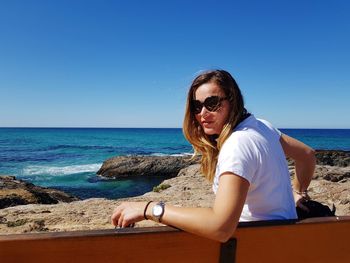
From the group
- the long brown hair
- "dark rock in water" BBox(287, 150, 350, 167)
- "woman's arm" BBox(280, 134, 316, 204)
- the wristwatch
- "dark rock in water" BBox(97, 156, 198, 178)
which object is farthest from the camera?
"dark rock in water" BBox(97, 156, 198, 178)

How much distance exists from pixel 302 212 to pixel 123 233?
1.29 meters

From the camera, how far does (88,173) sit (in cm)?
2992

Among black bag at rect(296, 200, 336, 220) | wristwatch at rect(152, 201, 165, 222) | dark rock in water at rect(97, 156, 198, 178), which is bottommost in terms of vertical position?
dark rock in water at rect(97, 156, 198, 178)

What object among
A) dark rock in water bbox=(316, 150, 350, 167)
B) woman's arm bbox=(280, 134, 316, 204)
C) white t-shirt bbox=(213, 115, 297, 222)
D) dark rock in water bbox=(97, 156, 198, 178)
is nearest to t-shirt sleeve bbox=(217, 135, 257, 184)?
white t-shirt bbox=(213, 115, 297, 222)

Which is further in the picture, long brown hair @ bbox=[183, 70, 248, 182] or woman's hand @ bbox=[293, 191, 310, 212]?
woman's hand @ bbox=[293, 191, 310, 212]

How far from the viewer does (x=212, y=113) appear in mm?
2260

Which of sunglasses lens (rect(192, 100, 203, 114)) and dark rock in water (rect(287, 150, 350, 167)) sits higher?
sunglasses lens (rect(192, 100, 203, 114))

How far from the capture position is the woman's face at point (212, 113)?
2250 mm

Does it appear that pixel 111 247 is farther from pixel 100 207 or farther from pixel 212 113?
pixel 100 207

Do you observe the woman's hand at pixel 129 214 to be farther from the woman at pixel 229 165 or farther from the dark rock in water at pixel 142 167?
the dark rock in water at pixel 142 167

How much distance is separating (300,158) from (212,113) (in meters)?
0.89

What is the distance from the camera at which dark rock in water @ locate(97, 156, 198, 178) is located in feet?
90.6

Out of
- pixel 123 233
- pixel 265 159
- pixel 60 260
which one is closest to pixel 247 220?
pixel 265 159

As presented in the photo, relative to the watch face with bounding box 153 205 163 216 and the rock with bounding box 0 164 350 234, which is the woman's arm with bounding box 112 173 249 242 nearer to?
the watch face with bounding box 153 205 163 216
